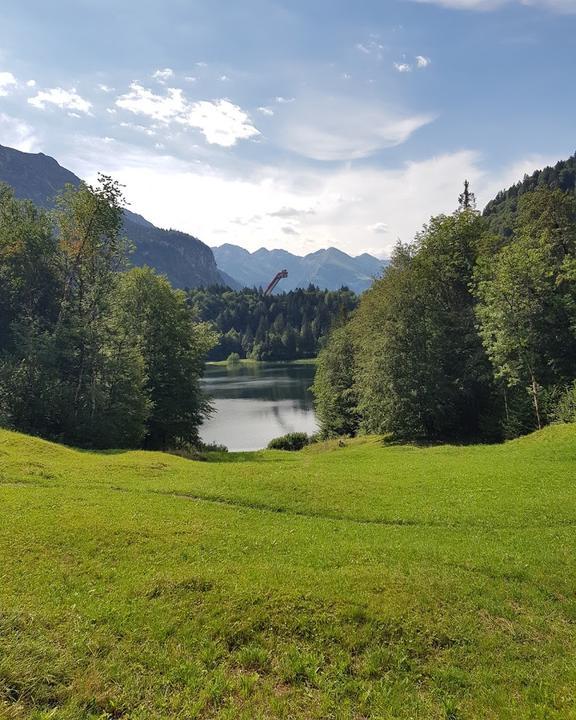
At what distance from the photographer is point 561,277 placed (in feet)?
134

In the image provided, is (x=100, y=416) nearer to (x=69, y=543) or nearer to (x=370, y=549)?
(x=69, y=543)

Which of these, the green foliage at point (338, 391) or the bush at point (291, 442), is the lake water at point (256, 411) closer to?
the bush at point (291, 442)

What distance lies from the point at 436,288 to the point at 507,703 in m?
48.0

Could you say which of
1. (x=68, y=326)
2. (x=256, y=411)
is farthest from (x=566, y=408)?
(x=256, y=411)

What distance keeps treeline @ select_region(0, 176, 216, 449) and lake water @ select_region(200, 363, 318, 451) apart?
20.6 metres

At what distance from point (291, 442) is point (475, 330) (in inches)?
1110

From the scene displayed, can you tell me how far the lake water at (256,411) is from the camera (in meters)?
75.8

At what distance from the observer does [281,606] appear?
1170cm

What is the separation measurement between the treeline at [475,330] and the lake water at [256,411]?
861 inches

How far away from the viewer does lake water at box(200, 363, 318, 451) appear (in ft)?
249

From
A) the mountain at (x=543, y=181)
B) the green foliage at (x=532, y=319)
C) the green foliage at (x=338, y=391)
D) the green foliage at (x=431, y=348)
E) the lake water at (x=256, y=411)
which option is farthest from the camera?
the mountain at (x=543, y=181)

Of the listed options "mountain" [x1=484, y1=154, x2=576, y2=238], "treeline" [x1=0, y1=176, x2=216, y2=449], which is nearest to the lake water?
"treeline" [x1=0, y1=176, x2=216, y2=449]

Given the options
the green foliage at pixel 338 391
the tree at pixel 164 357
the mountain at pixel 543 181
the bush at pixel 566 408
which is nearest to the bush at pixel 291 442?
the green foliage at pixel 338 391

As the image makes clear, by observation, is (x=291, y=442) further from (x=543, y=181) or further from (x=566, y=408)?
(x=543, y=181)
